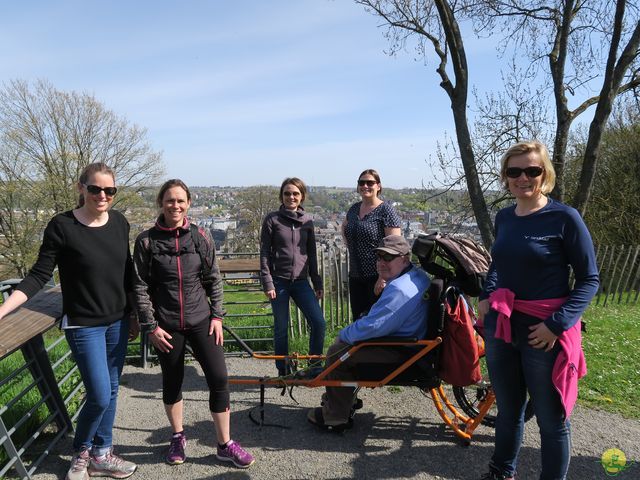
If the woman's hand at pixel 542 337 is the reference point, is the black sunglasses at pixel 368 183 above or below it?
above

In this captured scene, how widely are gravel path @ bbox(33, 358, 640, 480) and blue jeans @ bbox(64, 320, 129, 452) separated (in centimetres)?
36

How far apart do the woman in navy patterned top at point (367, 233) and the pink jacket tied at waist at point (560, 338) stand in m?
1.56

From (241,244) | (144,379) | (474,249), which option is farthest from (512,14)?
(241,244)

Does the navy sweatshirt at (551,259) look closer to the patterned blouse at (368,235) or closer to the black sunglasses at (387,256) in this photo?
the black sunglasses at (387,256)

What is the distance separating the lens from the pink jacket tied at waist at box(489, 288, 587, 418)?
2.17 metres

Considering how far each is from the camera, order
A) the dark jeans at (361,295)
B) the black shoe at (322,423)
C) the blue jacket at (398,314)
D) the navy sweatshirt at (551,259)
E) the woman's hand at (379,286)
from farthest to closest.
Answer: the dark jeans at (361,295), the woman's hand at (379,286), the black shoe at (322,423), the blue jacket at (398,314), the navy sweatshirt at (551,259)

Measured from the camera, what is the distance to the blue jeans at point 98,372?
105 inches

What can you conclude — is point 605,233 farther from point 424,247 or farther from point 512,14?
point 424,247

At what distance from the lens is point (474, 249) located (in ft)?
10.8

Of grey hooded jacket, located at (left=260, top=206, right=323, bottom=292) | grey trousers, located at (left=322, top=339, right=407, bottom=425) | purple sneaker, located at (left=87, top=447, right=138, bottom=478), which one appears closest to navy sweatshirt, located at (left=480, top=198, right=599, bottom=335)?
grey trousers, located at (left=322, top=339, right=407, bottom=425)

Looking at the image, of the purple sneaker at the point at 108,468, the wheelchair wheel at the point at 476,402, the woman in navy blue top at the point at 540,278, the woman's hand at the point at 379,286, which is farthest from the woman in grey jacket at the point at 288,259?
the woman in navy blue top at the point at 540,278

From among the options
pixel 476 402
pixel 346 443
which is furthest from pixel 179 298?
pixel 476 402

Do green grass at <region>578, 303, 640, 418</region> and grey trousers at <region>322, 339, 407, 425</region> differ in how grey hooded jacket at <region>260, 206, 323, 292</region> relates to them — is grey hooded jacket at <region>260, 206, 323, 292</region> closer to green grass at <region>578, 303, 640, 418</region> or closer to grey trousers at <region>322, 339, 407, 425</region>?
grey trousers at <region>322, 339, 407, 425</region>

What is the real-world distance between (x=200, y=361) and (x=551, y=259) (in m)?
2.18
